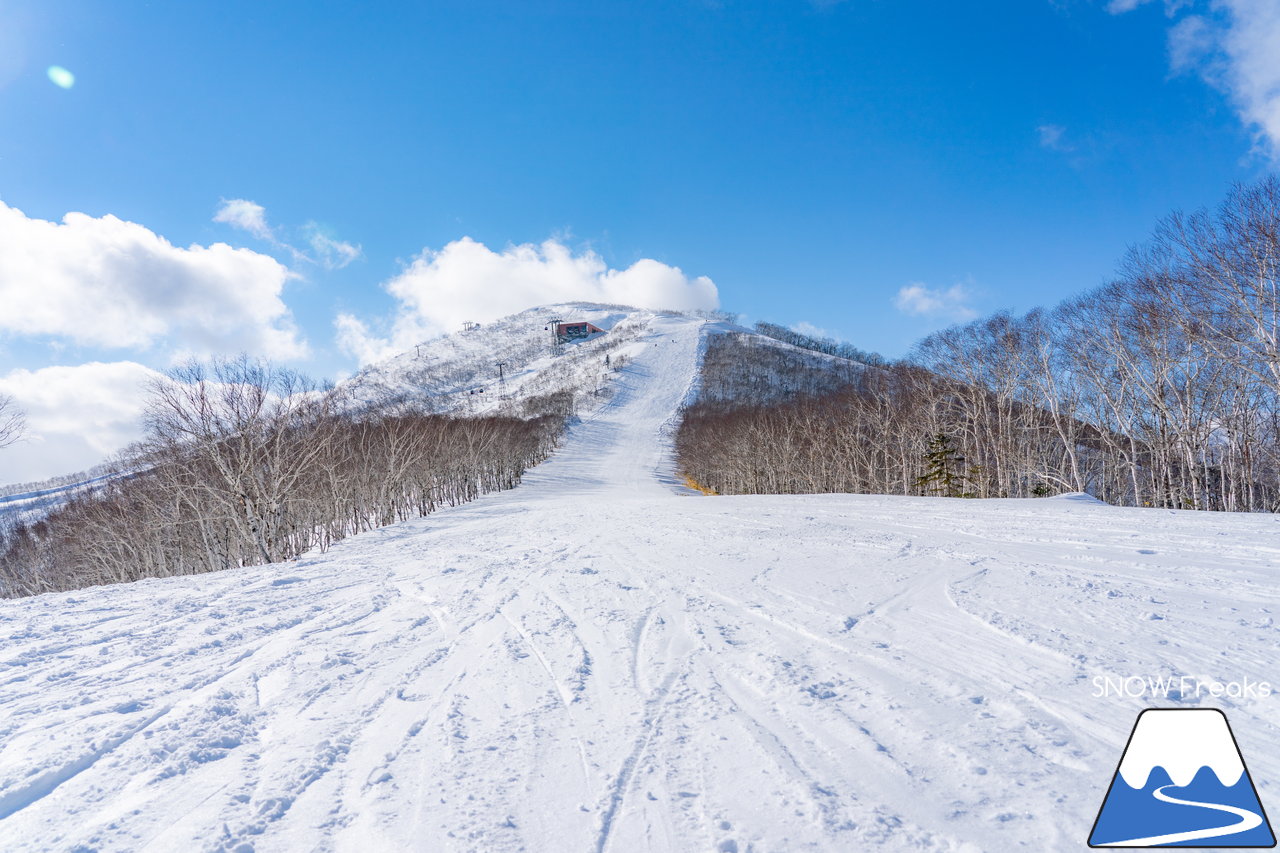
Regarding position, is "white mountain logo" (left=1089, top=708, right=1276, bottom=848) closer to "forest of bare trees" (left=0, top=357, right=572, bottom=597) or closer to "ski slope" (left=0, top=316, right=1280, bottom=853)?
"ski slope" (left=0, top=316, right=1280, bottom=853)

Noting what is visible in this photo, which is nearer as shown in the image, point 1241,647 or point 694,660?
point 1241,647

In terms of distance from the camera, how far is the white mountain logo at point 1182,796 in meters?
2.22

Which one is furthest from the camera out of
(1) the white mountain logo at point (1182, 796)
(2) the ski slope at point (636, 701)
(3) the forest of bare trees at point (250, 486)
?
(3) the forest of bare trees at point (250, 486)

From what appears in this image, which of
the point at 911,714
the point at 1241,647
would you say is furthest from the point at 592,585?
the point at 1241,647

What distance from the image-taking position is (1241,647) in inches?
153

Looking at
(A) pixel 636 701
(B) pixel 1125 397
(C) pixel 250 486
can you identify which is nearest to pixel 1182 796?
(A) pixel 636 701

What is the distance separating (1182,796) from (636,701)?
2837mm

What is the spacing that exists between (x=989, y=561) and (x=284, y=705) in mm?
7944

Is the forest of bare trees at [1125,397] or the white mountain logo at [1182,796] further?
the forest of bare trees at [1125,397]

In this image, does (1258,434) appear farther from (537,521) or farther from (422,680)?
(422,680)

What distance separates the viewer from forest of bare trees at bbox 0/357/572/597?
15.9 m

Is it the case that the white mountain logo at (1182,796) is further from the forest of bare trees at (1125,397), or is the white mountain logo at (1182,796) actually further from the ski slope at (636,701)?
the forest of bare trees at (1125,397)

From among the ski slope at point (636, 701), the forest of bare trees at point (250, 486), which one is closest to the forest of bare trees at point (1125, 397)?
the ski slope at point (636, 701)

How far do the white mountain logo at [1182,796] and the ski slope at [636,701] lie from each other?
12cm
